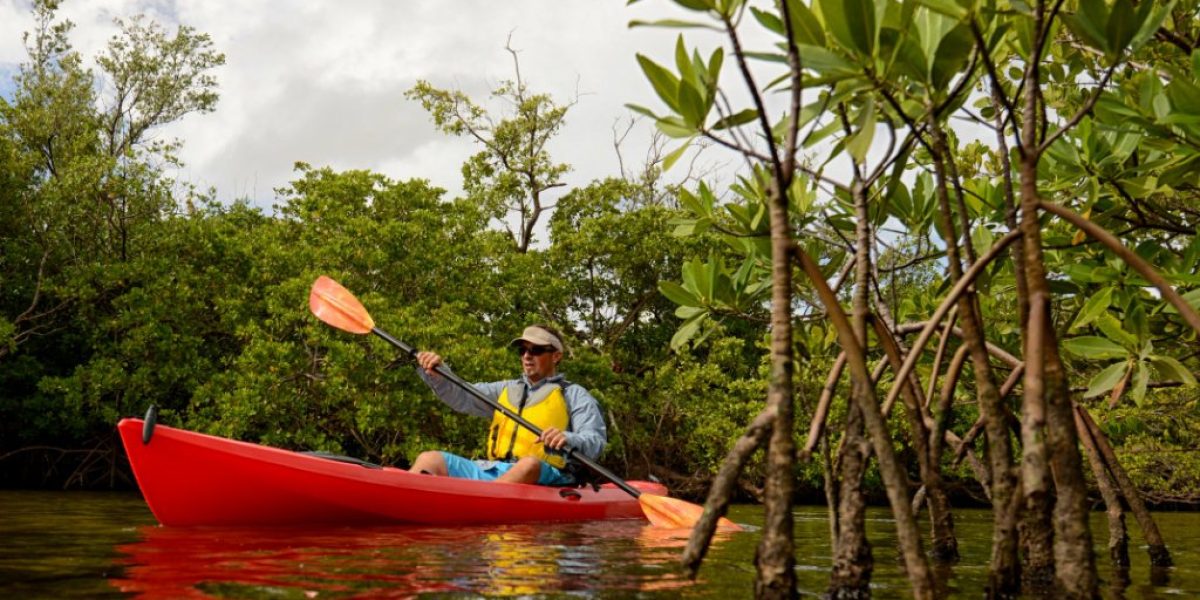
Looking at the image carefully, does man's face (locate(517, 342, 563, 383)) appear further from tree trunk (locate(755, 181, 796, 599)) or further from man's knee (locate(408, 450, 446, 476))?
tree trunk (locate(755, 181, 796, 599))

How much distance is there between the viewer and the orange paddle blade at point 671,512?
5.34 metres

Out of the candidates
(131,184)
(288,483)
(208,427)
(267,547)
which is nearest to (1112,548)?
(267,547)

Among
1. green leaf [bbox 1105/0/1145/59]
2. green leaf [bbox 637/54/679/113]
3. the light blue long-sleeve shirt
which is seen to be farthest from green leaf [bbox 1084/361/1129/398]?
the light blue long-sleeve shirt

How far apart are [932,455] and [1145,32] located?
3.56 ft

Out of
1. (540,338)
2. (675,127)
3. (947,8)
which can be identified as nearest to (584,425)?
(540,338)

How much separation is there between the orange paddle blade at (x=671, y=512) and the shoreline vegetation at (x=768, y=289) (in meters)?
0.55

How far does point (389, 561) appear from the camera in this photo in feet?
10.6

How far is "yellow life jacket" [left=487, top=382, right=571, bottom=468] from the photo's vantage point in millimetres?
5875

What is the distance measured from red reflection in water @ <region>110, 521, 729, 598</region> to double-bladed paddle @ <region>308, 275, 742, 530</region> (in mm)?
626

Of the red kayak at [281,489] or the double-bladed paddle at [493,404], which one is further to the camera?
the double-bladed paddle at [493,404]

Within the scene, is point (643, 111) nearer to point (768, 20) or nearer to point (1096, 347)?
point (768, 20)

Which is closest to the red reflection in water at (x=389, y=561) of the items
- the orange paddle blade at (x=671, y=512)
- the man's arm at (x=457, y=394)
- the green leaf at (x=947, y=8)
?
the orange paddle blade at (x=671, y=512)

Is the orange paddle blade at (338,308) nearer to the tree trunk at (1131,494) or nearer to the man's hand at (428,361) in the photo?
the man's hand at (428,361)

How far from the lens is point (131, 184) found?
13.3 m
